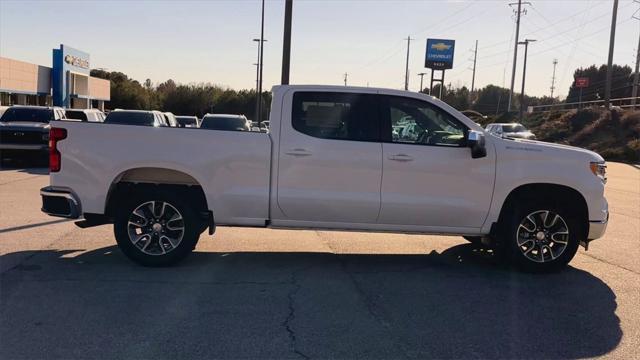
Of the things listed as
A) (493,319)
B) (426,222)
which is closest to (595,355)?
(493,319)

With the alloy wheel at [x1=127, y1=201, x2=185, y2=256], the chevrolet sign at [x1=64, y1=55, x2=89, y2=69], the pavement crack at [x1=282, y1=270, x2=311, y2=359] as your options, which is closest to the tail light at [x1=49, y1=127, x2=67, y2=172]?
the alloy wheel at [x1=127, y1=201, x2=185, y2=256]

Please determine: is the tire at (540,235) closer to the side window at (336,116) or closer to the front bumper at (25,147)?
the side window at (336,116)

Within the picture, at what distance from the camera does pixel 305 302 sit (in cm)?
571

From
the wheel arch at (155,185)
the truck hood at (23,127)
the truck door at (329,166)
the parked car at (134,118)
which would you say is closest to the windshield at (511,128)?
the parked car at (134,118)

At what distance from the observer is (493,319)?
17.7ft

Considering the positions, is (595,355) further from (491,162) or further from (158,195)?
(158,195)

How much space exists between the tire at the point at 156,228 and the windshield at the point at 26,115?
14.4 metres

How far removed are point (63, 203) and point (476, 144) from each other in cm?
465

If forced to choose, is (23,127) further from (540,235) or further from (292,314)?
(540,235)

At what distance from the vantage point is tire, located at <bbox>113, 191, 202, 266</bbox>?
675cm

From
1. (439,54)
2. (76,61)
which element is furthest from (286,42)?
(439,54)

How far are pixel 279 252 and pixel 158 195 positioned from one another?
189 cm

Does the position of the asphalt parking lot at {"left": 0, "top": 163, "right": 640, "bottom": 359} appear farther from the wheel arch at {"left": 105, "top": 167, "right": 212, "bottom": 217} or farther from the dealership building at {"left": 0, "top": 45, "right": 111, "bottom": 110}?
the dealership building at {"left": 0, "top": 45, "right": 111, "bottom": 110}

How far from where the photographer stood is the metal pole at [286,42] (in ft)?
55.3
